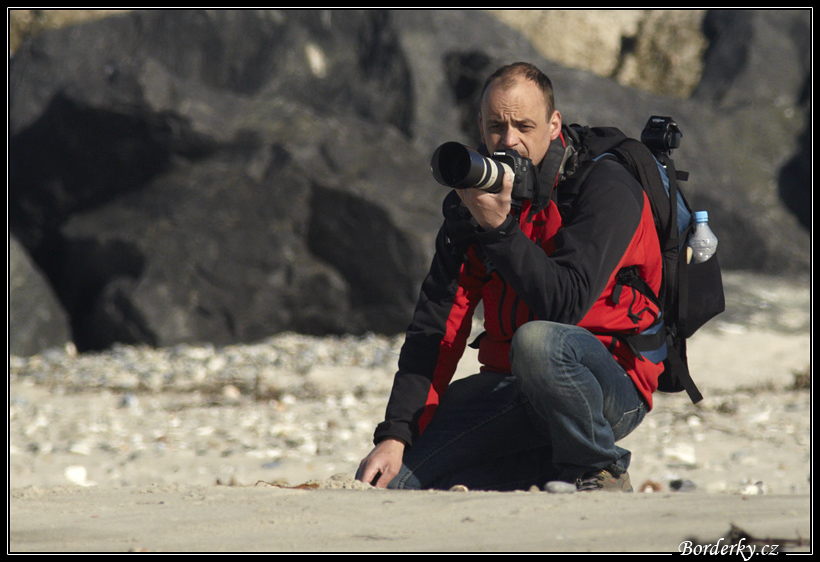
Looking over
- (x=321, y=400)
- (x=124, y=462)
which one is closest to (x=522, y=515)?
(x=124, y=462)

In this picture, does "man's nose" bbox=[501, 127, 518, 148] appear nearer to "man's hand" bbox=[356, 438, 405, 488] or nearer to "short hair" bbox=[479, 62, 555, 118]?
"short hair" bbox=[479, 62, 555, 118]

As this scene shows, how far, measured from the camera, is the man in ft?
8.64

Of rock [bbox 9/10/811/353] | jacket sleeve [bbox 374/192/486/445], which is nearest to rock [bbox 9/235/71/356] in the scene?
rock [bbox 9/10/811/353]

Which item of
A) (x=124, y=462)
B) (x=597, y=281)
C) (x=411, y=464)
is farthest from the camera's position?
(x=124, y=462)

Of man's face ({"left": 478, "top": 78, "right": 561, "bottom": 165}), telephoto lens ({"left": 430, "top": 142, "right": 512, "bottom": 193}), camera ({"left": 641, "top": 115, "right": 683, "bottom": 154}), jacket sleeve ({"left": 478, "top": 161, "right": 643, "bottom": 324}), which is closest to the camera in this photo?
telephoto lens ({"left": 430, "top": 142, "right": 512, "bottom": 193})

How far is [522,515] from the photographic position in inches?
88.2

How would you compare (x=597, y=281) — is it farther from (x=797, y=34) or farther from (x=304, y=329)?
(x=797, y=34)

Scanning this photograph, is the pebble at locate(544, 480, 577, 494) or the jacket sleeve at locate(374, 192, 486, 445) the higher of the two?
the jacket sleeve at locate(374, 192, 486, 445)

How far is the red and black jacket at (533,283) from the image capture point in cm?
260

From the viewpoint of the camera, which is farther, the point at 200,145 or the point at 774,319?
the point at 200,145

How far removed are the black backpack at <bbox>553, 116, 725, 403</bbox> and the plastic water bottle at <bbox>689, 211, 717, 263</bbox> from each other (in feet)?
0.12

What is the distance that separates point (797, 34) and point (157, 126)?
36.0 ft

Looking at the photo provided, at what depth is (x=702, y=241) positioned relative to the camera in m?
2.90

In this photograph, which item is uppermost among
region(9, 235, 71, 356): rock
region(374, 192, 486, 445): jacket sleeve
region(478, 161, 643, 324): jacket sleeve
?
region(478, 161, 643, 324): jacket sleeve
